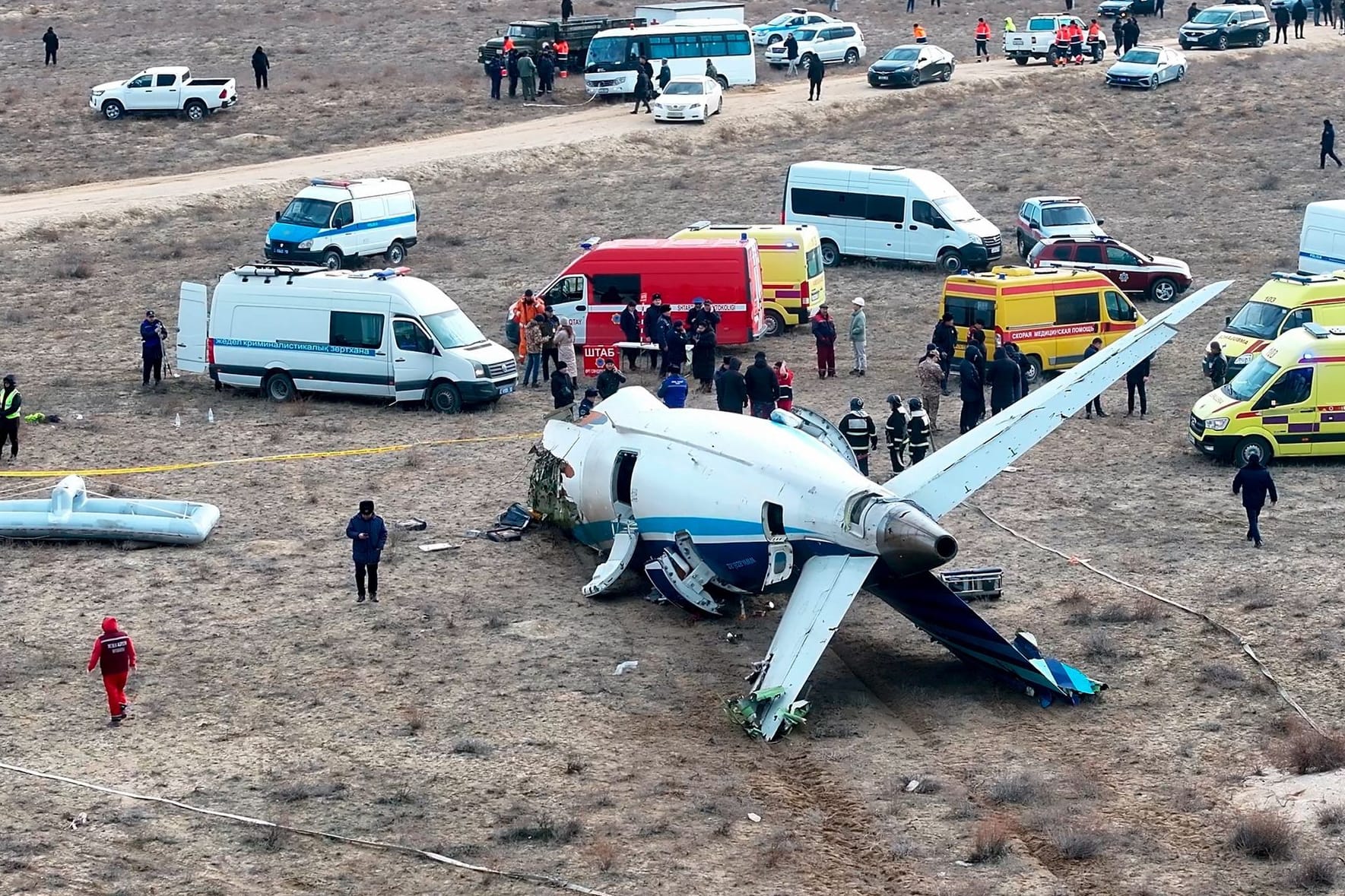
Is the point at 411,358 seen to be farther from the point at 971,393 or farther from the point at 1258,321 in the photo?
the point at 1258,321

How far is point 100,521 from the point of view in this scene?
24281 mm

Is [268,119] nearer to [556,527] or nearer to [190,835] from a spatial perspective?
[556,527]

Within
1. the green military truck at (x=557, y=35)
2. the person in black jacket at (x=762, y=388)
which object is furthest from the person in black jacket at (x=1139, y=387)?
the green military truck at (x=557, y=35)

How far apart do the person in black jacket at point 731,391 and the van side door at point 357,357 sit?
6256mm

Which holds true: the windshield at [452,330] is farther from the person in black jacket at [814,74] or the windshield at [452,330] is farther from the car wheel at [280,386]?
the person in black jacket at [814,74]

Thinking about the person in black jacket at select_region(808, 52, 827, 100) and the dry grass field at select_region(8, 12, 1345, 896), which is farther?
the person in black jacket at select_region(808, 52, 827, 100)

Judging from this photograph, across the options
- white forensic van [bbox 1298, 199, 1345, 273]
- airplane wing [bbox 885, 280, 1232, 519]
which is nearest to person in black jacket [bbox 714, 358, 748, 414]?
airplane wing [bbox 885, 280, 1232, 519]

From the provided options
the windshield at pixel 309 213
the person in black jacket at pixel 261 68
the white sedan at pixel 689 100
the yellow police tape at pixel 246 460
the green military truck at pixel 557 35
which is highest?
the green military truck at pixel 557 35

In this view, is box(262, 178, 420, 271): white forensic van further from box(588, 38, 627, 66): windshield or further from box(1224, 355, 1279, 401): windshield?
box(1224, 355, 1279, 401): windshield

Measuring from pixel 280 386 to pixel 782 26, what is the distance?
40581 millimetres

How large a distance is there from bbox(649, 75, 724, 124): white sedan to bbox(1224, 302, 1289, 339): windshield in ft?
86.2

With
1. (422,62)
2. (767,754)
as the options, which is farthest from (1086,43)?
(767,754)

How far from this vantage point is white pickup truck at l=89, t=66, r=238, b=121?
56344mm

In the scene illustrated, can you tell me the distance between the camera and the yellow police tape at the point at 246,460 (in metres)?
28.0
